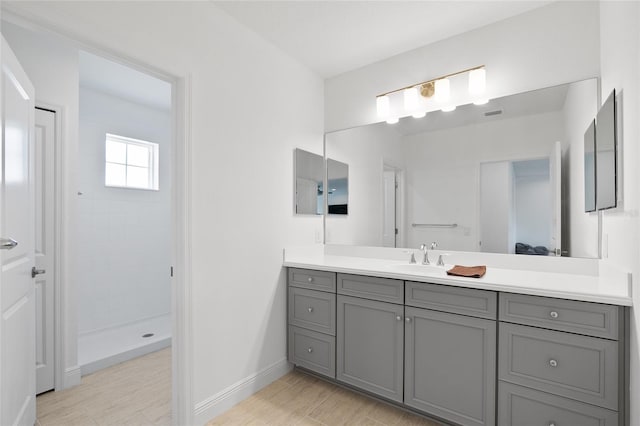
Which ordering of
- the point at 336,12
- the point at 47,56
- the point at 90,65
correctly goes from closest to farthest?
the point at 336,12 < the point at 47,56 < the point at 90,65

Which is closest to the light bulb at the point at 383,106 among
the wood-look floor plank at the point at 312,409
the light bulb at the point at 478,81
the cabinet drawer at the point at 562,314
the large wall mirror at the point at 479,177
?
the large wall mirror at the point at 479,177

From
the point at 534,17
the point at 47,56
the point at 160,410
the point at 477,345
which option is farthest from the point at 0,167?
the point at 534,17

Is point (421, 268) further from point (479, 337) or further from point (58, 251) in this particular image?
point (58, 251)

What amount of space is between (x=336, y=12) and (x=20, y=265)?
226 centimetres

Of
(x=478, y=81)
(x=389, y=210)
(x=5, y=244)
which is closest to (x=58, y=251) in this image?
(x=5, y=244)

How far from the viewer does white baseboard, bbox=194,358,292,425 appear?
1.88 m

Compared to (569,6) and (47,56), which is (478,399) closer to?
(569,6)

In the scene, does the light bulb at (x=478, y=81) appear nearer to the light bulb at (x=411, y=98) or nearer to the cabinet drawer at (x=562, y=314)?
the light bulb at (x=411, y=98)

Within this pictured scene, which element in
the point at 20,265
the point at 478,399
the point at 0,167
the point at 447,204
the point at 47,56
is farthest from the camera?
the point at 447,204

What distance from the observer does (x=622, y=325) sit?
134 centimetres

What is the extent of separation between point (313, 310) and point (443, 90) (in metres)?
1.91

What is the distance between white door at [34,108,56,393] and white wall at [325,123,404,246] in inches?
83.8

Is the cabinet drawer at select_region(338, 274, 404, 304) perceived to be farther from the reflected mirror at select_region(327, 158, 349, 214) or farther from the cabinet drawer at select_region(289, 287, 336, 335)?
the reflected mirror at select_region(327, 158, 349, 214)

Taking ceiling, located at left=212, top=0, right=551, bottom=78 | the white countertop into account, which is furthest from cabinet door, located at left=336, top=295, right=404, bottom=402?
ceiling, located at left=212, top=0, right=551, bottom=78
